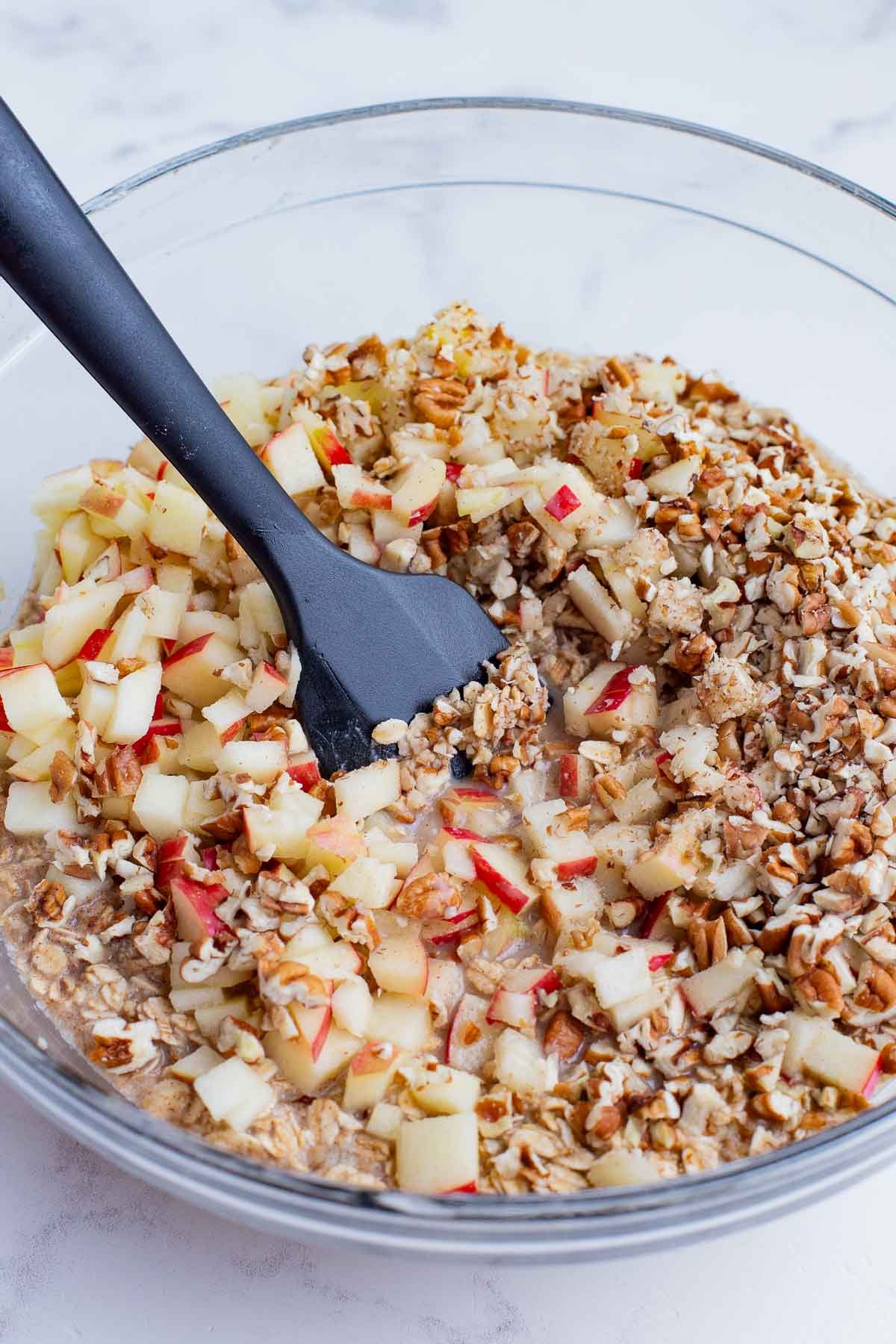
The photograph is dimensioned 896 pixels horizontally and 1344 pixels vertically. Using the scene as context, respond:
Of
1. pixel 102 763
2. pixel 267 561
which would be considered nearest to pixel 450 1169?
pixel 102 763

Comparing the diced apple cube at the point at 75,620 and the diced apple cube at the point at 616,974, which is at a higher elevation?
the diced apple cube at the point at 75,620

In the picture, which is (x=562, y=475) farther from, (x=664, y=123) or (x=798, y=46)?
(x=798, y=46)

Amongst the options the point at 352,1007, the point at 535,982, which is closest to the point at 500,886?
the point at 535,982

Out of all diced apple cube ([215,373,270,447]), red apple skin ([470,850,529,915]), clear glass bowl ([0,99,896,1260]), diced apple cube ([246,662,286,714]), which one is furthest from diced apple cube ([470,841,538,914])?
clear glass bowl ([0,99,896,1260])

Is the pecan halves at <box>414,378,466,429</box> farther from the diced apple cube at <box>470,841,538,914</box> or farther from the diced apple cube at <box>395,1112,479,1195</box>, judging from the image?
the diced apple cube at <box>395,1112,479,1195</box>

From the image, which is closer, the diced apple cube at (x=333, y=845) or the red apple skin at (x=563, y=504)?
the diced apple cube at (x=333, y=845)

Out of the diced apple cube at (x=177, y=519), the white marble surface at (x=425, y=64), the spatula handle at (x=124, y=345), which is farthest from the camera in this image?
the white marble surface at (x=425, y=64)

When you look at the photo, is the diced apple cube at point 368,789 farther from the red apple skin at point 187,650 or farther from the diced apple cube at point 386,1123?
the diced apple cube at point 386,1123

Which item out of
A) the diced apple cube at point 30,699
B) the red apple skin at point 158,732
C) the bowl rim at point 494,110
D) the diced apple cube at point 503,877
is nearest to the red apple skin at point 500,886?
the diced apple cube at point 503,877
